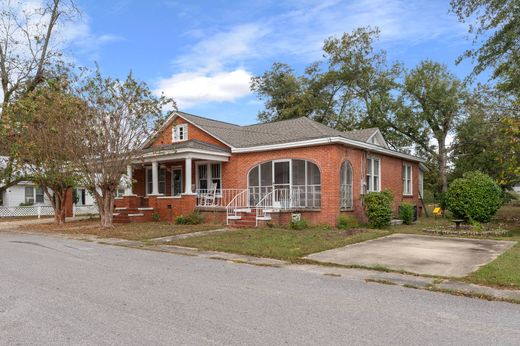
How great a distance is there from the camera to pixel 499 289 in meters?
6.42

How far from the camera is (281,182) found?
1788cm

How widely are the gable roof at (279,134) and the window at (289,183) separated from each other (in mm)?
981

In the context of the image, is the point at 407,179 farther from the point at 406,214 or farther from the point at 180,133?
the point at 180,133

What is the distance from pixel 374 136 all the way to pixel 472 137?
13.7 m

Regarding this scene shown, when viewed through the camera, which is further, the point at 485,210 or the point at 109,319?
the point at 485,210

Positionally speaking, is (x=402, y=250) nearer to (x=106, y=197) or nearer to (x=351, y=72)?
(x=106, y=197)

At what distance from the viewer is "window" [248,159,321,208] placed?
16.9 meters

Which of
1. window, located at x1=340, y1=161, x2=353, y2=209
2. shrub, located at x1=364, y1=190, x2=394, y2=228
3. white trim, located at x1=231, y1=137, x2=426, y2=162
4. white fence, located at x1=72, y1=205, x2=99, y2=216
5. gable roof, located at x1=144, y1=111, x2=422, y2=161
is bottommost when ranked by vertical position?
white fence, located at x1=72, y1=205, x2=99, y2=216

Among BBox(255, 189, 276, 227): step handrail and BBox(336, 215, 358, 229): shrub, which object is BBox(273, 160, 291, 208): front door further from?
BBox(336, 215, 358, 229): shrub

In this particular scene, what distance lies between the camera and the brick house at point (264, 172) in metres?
16.3

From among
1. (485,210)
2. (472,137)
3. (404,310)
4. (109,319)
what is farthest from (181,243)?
(472,137)

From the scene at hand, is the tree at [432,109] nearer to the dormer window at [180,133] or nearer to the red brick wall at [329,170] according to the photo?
the red brick wall at [329,170]

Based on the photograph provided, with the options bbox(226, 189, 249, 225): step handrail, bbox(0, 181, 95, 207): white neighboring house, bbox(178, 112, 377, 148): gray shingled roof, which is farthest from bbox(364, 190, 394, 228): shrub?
bbox(0, 181, 95, 207): white neighboring house

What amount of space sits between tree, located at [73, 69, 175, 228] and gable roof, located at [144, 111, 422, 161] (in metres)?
1.40
